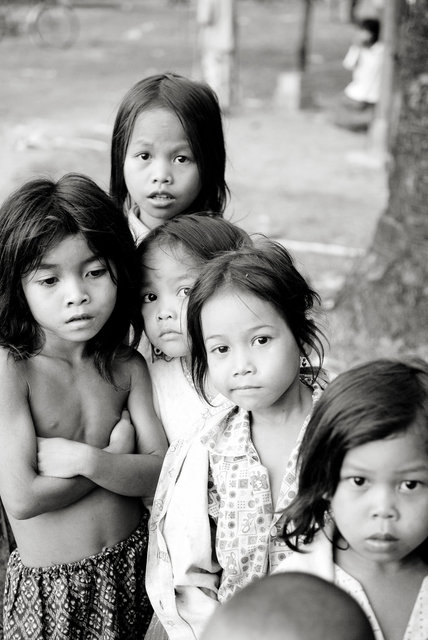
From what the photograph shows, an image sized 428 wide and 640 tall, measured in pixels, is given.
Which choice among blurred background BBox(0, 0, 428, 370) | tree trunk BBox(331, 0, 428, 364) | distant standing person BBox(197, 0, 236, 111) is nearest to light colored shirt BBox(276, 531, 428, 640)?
blurred background BBox(0, 0, 428, 370)

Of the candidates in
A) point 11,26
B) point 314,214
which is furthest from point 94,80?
point 314,214

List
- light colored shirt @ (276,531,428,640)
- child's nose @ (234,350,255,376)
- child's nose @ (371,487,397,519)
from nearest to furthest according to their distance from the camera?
child's nose @ (371,487,397,519)
light colored shirt @ (276,531,428,640)
child's nose @ (234,350,255,376)

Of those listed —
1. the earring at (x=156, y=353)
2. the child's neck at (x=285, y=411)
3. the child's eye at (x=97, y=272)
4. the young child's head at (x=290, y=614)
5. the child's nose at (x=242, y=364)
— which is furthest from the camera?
the earring at (x=156, y=353)

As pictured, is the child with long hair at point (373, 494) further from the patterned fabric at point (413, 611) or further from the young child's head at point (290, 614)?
the young child's head at point (290, 614)

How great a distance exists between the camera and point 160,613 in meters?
2.31

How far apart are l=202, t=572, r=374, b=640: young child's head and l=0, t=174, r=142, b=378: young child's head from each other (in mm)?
1058

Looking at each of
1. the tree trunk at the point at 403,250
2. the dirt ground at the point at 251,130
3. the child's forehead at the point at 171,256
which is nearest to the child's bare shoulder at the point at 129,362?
the child's forehead at the point at 171,256

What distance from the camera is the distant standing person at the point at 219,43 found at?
1216 centimetres

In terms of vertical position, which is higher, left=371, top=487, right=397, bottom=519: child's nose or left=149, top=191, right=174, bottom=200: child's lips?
left=149, top=191, right=174, bottom=200: child's lips

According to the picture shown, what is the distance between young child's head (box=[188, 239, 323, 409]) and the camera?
215cm

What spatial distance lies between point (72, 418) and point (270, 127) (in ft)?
33.7

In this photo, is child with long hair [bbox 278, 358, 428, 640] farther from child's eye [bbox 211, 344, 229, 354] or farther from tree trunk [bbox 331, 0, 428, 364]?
tree trunk [bbox 331, 0, 428, 364]

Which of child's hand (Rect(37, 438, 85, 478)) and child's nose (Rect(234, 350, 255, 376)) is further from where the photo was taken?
child's hand (Rect(37, 438, 85, 478))

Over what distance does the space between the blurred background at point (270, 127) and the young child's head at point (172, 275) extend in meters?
0.54
